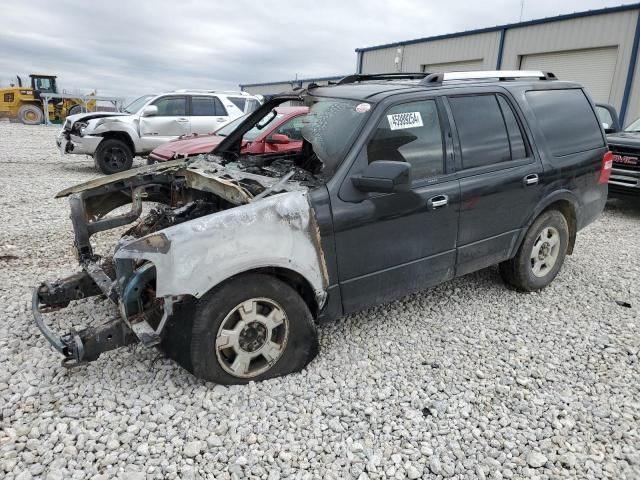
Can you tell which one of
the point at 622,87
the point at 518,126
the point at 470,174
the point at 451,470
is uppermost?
the point at 622,87

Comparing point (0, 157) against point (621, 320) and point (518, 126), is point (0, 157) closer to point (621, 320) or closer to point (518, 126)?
point (518, 126)

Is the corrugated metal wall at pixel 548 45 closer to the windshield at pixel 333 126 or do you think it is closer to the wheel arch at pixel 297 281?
the windshield at pixel 333 126

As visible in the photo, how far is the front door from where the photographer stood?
3.23 meters

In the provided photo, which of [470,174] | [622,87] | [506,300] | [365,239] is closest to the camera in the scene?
[365,239]

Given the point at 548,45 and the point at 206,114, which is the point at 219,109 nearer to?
the point at 206,114

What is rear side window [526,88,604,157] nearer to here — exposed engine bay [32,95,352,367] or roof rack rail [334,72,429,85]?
roof rack rail [334,72,429,85]

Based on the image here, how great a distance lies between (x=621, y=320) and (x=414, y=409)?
2407 mm

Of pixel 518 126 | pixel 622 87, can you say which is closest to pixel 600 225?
pixel 518 126

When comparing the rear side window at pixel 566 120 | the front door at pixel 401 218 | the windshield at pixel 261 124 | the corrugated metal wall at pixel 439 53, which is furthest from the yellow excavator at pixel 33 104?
the front door at pixel 401 218

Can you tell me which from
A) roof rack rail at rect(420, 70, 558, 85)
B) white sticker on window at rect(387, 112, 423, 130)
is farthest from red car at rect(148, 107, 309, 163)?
roof rack rail at rect(420, 70, 558, 85)

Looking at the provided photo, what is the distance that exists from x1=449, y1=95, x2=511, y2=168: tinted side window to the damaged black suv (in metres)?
0.01

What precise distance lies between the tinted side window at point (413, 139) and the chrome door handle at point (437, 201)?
0.18 m

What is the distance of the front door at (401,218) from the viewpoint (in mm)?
3227

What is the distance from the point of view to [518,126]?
4148mm
